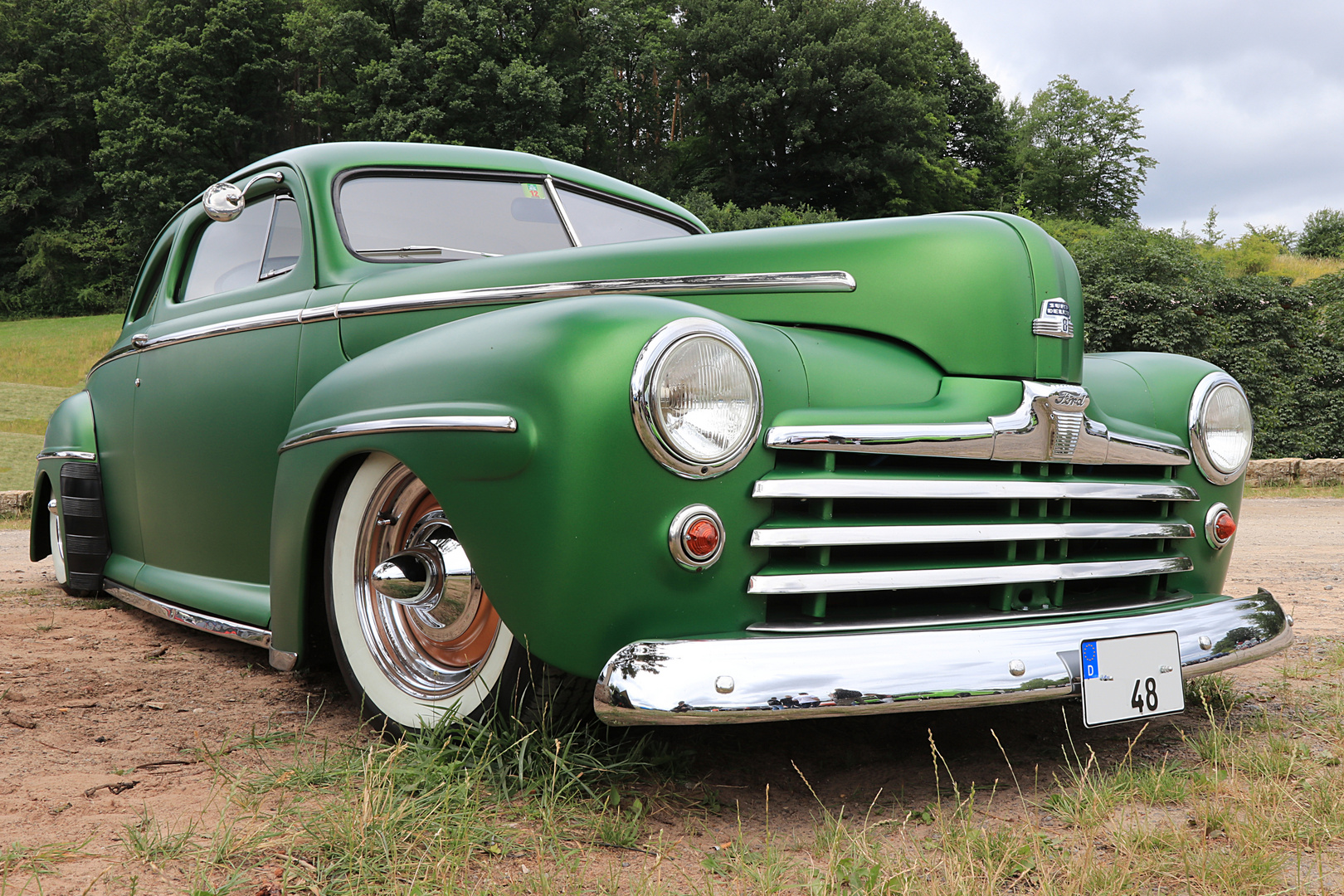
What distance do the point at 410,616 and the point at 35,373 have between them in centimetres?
2146

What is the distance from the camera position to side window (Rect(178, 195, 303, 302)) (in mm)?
3008

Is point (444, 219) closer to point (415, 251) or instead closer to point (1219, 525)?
point (415, 251)

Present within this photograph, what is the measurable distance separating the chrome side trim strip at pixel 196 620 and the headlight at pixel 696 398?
1449 millimetres

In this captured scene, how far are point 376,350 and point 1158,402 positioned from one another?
78.8 inches

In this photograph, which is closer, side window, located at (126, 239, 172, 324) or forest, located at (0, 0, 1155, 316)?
side window, located at (126, 239, 172, 324)

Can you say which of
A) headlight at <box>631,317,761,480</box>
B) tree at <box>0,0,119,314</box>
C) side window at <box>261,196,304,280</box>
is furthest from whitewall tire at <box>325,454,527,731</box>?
tree at <box>0,0,119,314</box>

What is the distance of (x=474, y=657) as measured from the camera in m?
2.10

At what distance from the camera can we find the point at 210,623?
288 centimetres

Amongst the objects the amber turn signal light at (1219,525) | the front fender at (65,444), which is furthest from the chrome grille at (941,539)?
the front fender at (65,444)

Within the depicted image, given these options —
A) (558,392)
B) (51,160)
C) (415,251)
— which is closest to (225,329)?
(415,251)

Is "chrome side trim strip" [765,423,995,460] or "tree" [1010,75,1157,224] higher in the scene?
"tree" [1010,75,1157,224]

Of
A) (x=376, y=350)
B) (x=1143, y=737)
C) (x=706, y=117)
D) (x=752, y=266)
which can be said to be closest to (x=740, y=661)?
(x=752, y=266)

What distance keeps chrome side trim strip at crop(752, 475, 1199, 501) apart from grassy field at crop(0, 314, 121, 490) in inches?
402

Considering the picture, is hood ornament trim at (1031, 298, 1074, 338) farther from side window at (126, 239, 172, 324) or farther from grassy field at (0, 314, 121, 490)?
grassy field at (0, 314, 121, 490)
